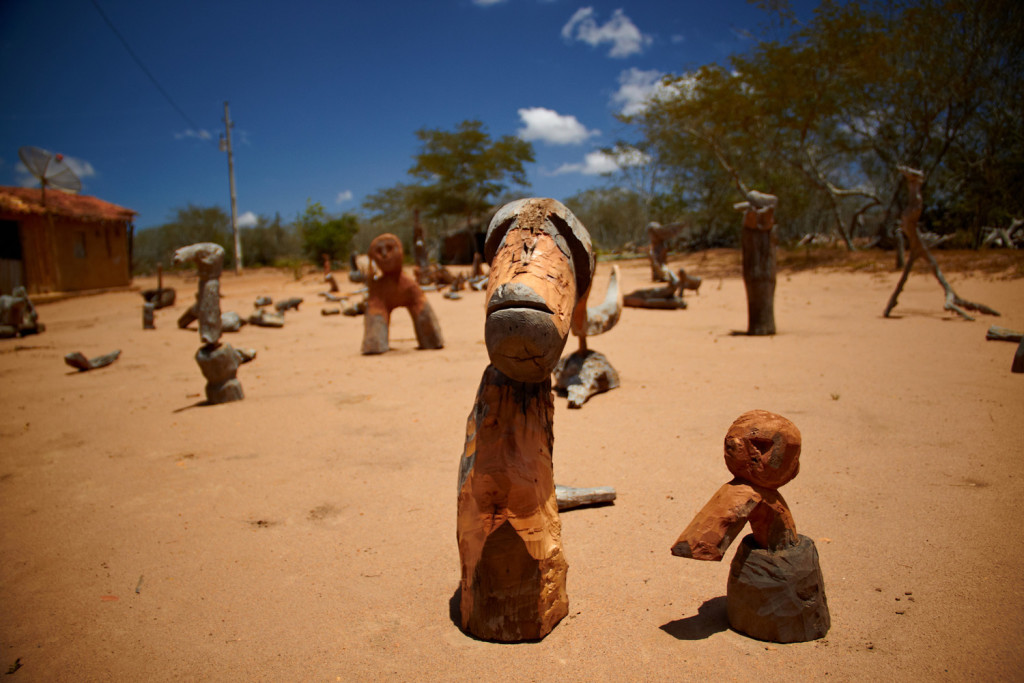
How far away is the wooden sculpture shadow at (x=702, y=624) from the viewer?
212 cm

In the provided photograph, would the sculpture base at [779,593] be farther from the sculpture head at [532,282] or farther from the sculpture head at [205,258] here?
the sculpture head at [205,258]

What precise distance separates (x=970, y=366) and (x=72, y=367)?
10959 mm

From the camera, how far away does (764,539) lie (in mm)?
2002

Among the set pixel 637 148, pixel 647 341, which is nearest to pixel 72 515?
pixel 647 341

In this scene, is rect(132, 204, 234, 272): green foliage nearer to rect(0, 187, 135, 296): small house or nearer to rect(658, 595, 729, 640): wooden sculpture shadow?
rect(0, 187, 135, 296): small house

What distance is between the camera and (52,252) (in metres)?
16.2

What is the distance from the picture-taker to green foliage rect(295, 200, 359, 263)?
25562 millimetres

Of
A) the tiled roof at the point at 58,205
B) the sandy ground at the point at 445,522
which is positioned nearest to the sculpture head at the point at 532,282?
the sandy ground at the point at 445,522

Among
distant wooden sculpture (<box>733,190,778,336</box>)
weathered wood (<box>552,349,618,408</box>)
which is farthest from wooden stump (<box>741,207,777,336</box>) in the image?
weathered wood (<box>552,349,618,408</box>)

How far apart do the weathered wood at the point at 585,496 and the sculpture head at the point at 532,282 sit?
56.5 inches

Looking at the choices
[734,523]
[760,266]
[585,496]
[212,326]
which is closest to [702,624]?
[734,523]

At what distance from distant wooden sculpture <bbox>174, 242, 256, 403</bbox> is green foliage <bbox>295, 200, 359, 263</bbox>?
20.9 m

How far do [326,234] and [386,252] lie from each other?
19.3 metres

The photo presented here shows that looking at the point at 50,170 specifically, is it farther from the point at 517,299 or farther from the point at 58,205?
the point at 517,299
